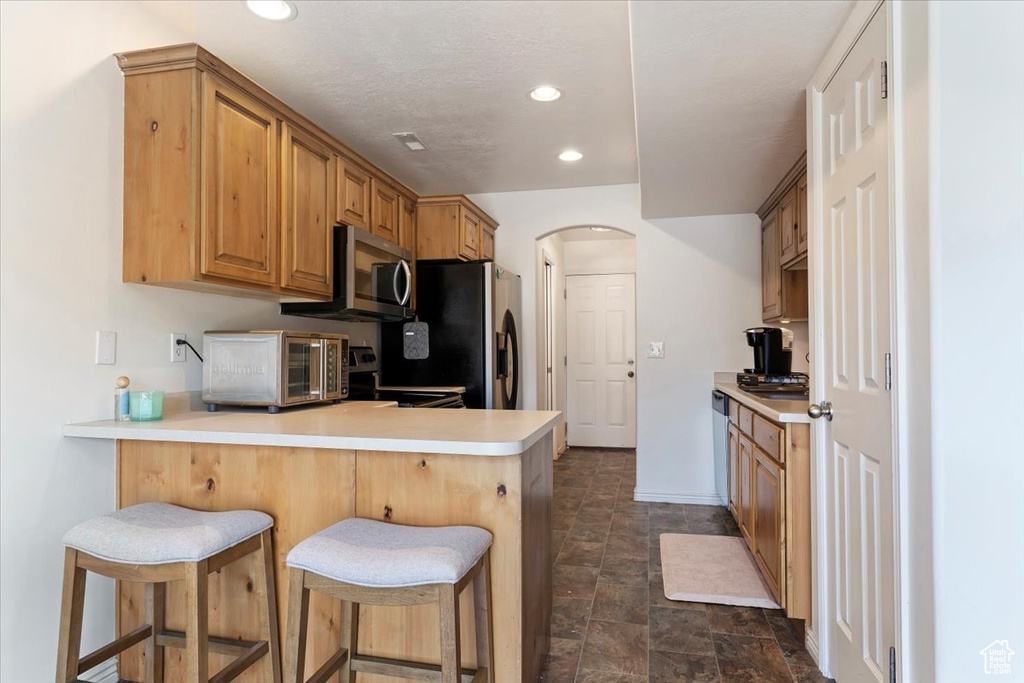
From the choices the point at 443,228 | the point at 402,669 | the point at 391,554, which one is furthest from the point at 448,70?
the point at 402,669

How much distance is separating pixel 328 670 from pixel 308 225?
1.83 metres

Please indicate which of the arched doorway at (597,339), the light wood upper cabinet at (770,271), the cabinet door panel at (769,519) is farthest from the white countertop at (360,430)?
the arched doorway at (597,339)

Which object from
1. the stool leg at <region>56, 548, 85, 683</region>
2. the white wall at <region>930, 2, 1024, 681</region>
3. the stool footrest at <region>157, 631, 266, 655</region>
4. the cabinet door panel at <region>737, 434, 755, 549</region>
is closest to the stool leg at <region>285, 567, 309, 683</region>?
the stool footrest at <region>157, 631, 266, 655</region>

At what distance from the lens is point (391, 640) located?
1.57 m

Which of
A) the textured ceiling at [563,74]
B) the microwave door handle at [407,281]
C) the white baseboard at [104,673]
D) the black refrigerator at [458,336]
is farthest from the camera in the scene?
the black refrigerator at [458,336]

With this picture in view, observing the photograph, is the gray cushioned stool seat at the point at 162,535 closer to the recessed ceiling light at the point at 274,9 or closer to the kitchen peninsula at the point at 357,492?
the kitchen peninsula at the point at 357,492

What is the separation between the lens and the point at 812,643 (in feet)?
6.51

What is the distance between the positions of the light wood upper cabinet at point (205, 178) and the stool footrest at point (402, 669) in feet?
4.49

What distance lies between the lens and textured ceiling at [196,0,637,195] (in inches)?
77.3

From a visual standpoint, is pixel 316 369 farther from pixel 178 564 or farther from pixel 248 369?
pixel 178 564

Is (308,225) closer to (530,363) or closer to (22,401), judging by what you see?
(22,401)

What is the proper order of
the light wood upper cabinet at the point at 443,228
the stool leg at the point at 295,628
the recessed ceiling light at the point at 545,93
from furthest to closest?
1. the light wood upper cabinet at the point at 443,228
2. the recessed ceiling light at the point at 545,93
3. the stool leg at the point at 295,628

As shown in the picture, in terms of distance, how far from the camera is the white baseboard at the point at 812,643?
1.94 meters

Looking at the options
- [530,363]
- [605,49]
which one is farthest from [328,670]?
[530,363]
